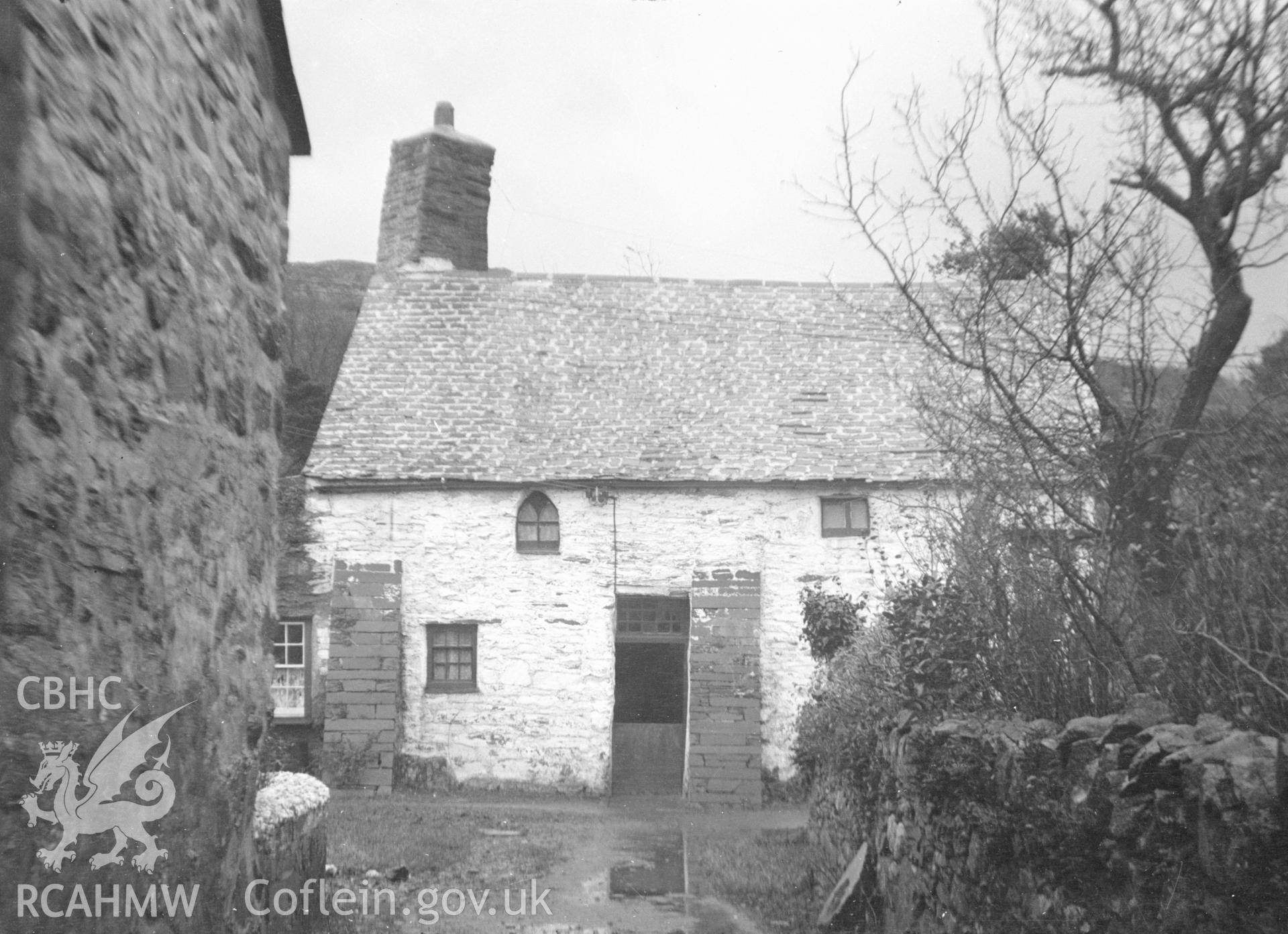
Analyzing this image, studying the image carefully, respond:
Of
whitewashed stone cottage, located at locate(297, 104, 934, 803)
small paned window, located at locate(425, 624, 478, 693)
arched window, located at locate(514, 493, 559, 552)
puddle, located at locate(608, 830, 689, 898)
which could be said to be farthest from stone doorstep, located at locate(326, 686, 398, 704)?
puddle, located at locate(608, 830, 689, 898)

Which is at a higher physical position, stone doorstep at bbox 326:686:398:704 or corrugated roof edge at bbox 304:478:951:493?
corrugated roof edge at bbox 304:478:951:493

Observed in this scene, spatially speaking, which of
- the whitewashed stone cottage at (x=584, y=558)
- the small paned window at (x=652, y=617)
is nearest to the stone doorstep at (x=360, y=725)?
the whitewashed stone cottage at (x=584, y=558)

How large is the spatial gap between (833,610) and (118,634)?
11736mm

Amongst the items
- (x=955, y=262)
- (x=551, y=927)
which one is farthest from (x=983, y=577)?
(x=551, y=927)

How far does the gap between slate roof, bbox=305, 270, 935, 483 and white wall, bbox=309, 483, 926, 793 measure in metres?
0.44

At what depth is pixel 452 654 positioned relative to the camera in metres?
15.7

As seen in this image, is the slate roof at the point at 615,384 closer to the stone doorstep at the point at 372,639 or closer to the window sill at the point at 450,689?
the stone doorstep at the point at 372,639

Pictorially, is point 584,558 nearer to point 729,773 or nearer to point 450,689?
point 450,689

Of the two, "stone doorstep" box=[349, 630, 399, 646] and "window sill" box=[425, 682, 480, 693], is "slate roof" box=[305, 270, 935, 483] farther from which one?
"window sill" box=[425, 682, 480, 693]

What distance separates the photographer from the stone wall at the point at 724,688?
1490 centimetres

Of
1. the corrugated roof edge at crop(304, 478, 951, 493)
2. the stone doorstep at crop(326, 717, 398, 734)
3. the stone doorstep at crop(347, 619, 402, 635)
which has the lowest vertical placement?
the stone doorstep at crop(326, 717, 398, 734)

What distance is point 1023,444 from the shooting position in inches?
214

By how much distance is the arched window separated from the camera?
51.7 feet

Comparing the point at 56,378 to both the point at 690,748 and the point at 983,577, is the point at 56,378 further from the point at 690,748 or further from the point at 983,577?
the point at 690,748
